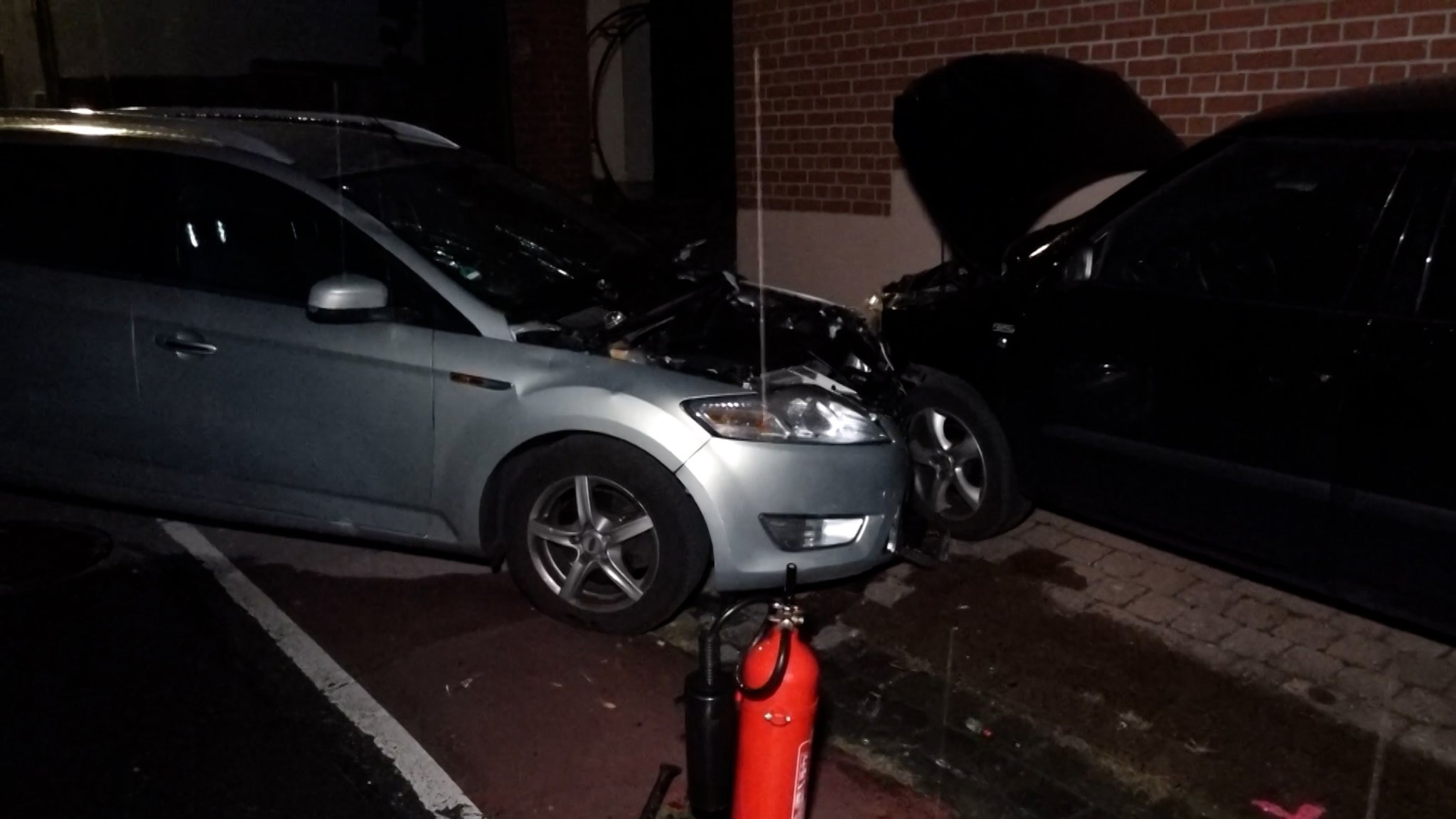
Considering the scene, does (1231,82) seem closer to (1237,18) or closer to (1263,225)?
(1237,18)

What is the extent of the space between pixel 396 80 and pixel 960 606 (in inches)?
388

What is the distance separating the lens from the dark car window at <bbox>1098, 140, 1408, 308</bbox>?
4109mm

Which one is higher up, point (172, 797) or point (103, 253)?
point (103, 253)

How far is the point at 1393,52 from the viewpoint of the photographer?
576 centimetres

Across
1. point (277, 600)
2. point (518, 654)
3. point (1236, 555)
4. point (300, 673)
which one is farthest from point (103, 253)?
point (1236, 555)

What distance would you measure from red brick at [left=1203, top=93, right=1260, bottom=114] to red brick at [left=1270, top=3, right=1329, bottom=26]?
36 cm

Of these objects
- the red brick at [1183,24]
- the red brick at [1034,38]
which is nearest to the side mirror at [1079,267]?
the red brick at [1183,24]

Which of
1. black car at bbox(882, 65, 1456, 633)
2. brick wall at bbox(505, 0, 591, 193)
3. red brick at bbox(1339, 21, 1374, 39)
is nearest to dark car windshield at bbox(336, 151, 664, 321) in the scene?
black car at bbox(882, 65, 1456, 633)

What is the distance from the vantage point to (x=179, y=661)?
436cm

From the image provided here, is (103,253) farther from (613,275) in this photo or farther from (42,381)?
(613,275)

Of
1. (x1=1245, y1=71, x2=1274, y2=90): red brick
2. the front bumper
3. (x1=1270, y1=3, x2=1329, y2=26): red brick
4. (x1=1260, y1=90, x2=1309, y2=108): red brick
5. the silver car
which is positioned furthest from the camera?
(x1=1245, y1=71, x2=1274, y2=90): red brick

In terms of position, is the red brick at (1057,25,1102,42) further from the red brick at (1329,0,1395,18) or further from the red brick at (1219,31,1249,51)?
the red brick at (1329,0,1395,18)

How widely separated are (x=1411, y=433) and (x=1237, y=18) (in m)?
3.30

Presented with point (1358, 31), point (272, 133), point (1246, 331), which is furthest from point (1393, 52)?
point (272, 133)
